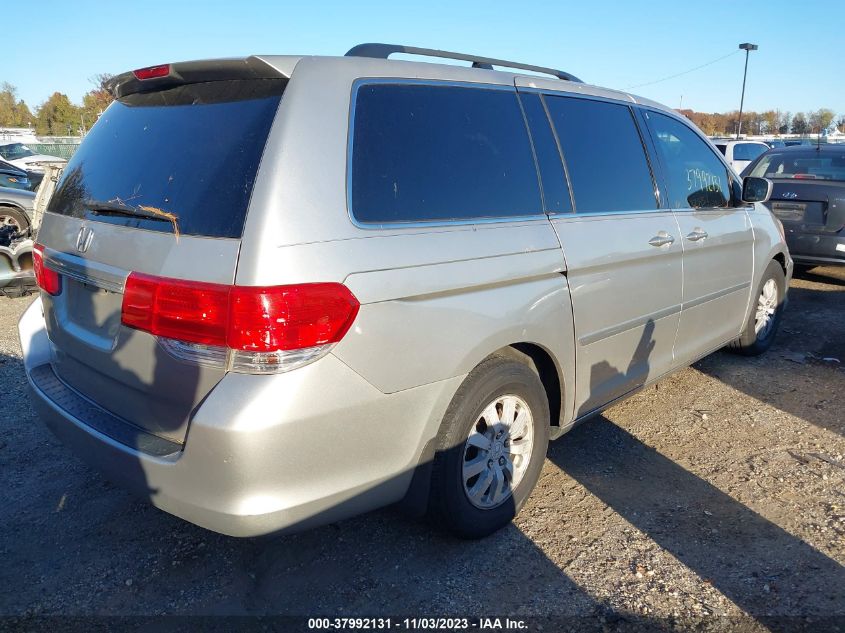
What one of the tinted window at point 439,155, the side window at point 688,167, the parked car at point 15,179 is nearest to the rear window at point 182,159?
the tinted window at point 439,155

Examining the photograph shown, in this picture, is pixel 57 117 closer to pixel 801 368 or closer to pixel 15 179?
pixel 15 179

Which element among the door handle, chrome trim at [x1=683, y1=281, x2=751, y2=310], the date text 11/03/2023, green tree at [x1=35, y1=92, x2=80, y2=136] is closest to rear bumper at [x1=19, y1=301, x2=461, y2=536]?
the date text 11/03/2023

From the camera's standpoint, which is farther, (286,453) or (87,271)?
(87,271)

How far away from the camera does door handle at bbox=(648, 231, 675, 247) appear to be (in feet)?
11.9

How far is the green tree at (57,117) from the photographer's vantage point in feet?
187

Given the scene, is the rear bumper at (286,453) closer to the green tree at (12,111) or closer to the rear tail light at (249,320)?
the rear tail light at (249,320)

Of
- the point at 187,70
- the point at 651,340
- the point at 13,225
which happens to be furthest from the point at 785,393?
the point at 13,225

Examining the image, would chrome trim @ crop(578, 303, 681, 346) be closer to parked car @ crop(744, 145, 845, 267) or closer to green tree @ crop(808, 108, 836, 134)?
parked car @ crop(744, 145, 845, 267)

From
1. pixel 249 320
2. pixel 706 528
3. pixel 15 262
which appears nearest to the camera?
pixel 249 320

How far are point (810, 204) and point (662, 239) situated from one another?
5.05 metres

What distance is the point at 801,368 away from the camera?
17.2 ft

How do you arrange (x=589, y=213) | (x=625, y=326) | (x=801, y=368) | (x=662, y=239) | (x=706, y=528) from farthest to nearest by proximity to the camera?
1. (x=801, y=368)
2. (x=662, y=239)
3. (x=625, y=326)
4. (x=589, y=213)
5. (x=706, y=528)

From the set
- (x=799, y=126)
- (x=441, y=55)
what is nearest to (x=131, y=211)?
(x=441, y=55)

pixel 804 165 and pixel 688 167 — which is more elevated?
pixel 688 167
